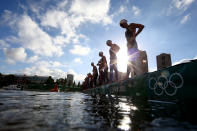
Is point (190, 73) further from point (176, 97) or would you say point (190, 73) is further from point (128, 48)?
point (128, 48)

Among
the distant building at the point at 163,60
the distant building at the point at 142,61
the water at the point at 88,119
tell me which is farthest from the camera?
the distant building at the point at 163,60

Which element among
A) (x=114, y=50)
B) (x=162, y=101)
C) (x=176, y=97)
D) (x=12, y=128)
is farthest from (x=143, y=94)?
(x=114, y=50)

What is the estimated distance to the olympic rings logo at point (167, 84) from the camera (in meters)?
2.55

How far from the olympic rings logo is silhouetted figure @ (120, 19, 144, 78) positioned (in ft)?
5.87

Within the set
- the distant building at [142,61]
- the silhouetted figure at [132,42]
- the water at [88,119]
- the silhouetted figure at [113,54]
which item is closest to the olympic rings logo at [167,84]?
the water at [88,119]

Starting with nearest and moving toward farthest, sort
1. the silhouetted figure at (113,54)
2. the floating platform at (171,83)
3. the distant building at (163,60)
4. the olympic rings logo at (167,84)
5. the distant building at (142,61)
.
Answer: the floating platform at (171,83), the olympic rings logo at (167,84), the distant building at (142,61), the silhouetted figure at (113,54), the distant building at (163,60)

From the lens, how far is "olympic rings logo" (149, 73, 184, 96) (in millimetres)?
2551

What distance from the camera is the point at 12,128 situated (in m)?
0.84

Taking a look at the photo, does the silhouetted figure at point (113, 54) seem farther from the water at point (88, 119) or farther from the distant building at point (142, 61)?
the water at point (88, 119)

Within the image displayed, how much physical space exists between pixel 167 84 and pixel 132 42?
2686 mm

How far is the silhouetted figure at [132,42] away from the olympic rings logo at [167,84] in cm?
179

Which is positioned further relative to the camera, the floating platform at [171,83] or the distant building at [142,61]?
the distant building at [142,61]

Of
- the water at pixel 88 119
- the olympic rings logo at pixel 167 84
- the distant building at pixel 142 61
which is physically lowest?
the water at pixel 88 119

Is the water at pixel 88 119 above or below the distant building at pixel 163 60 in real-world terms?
below
